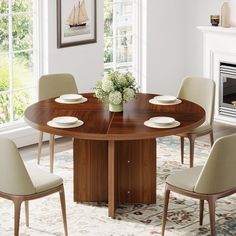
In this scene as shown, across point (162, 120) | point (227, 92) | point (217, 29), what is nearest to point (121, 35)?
point (217, 29)

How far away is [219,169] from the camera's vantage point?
16.3ft

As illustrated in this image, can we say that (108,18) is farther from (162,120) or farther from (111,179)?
(111,179)

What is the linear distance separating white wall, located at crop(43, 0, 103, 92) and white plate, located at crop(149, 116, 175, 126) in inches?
90.6

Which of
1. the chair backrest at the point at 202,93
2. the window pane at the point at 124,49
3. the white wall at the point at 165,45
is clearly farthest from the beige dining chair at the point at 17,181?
the white wall at the point at 165,45

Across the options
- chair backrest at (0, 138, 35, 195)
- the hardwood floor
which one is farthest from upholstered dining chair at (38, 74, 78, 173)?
chair backrest at (0, 138, 35, 195)

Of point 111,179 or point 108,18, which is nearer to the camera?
point 111,179

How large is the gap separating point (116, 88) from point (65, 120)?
1.79 feet

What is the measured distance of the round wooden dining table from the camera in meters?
5.78

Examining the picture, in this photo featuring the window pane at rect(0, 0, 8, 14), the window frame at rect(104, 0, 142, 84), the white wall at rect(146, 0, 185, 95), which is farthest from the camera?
the white wall at rect(146, 0, 185, 95)

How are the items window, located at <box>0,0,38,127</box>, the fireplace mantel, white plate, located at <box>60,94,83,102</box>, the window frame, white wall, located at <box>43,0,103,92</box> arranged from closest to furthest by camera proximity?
1. white plate, located at <box>60,94,83,102</box>
2. window, located at <box>0,0,38,127</box>
3. white wall, located at <box>43,0,103,92</box>
4. the fireplace mantel
5. the window frame

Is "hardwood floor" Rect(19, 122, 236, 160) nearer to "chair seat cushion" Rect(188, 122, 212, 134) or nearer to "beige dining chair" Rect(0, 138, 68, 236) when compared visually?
"chair seat cushion" Rect(188, 122, 212, 134)

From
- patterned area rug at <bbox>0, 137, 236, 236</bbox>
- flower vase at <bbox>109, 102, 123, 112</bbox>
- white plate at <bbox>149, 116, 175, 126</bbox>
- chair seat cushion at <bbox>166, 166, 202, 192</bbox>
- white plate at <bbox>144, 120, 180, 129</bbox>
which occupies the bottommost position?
patterned area rug at <bbox>0, 137, 236, 236</bbox>

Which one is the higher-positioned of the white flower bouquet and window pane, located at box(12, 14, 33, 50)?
window pane, located at box(12, 14, 33, 50)

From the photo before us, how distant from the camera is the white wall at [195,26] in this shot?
29.6 feet
